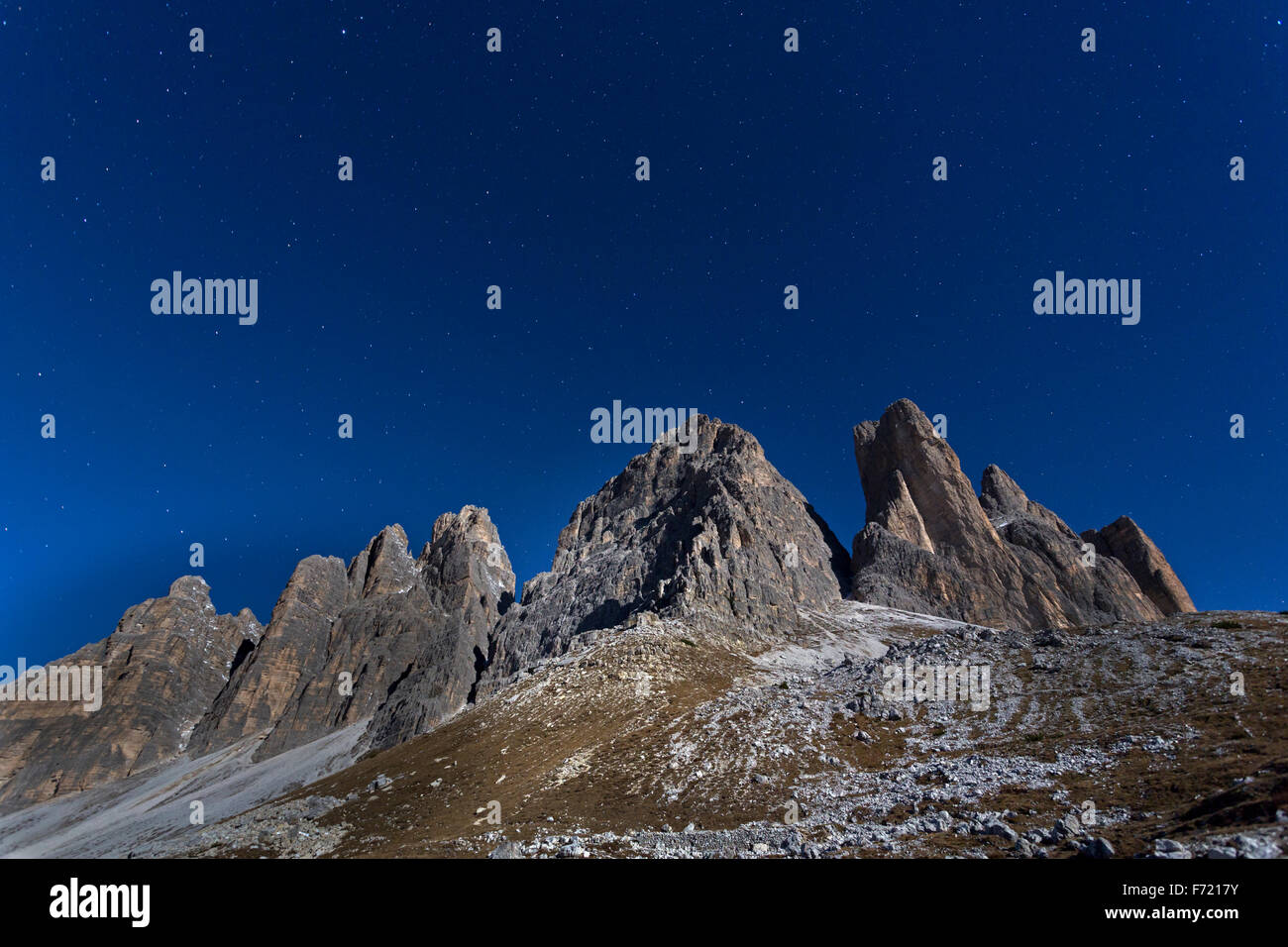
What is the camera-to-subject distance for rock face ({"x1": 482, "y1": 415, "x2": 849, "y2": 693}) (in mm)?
112375

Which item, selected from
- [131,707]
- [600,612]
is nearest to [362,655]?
[131,707]

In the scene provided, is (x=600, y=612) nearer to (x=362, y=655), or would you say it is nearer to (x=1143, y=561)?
(x=362, y=655)

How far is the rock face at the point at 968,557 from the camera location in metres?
144

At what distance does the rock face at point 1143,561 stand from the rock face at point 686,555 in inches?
3312

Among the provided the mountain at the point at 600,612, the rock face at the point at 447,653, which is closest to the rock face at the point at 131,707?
the mountain at the point at 600,612

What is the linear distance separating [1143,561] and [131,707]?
300880mm

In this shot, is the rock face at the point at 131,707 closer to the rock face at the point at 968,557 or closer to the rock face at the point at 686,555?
the rock face at the point at 686,555

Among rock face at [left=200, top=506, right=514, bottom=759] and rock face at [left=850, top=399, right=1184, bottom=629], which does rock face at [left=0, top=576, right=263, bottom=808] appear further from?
rock face at [left=850, top=399, right=1184, bottom=629]

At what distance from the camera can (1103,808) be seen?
63.2 ft

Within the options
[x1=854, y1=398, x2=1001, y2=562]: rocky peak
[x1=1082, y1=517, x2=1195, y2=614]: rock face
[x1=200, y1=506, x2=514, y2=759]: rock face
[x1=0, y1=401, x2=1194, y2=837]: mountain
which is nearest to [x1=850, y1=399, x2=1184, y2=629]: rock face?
[x1=854, y1=398, x2=1001, y2=562]: rocky peak

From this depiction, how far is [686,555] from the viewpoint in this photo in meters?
119
